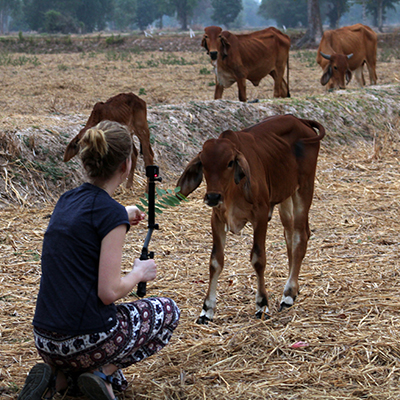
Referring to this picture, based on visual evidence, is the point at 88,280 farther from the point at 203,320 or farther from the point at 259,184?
the point at 259,184

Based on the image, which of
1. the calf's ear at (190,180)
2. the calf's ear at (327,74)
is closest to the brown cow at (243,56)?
the calf's ear at (327,74)

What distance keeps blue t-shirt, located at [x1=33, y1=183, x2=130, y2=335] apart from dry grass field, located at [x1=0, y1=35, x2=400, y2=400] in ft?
2.31

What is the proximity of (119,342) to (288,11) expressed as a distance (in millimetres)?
87578

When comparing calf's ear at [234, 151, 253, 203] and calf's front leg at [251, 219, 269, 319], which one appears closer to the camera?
calf's ear at [234, 151, 253, 203]

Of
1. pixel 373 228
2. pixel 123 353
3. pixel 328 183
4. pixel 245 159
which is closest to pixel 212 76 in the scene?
pixel 328 183

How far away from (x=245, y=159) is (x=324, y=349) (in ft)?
4.67

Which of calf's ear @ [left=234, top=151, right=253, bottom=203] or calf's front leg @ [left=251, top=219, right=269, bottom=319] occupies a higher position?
calf's ear @ [left=234, top=151, right=253, bottom=203]

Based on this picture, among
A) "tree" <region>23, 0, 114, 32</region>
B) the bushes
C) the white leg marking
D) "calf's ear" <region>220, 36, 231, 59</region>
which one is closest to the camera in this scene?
the white leg marking

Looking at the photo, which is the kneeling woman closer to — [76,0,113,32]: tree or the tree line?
the tree line

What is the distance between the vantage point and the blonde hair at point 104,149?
299 centimetres

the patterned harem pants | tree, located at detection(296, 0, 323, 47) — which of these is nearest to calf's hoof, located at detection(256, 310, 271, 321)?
the patterned harem pants

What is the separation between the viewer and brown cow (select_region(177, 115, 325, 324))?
13.7ft

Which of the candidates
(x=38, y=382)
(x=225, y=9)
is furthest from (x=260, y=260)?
(x=225, y=9)

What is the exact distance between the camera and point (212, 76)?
65.1 feet
